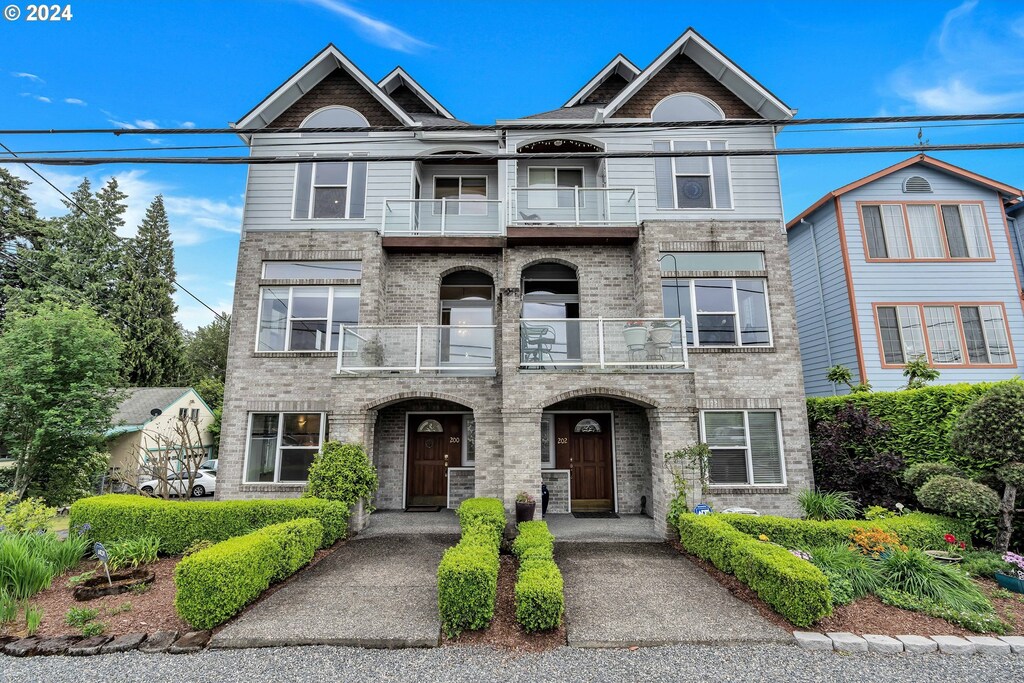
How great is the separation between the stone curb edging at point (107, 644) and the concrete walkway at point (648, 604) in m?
4.28

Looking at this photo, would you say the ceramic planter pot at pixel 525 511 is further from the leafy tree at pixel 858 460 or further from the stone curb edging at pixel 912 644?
the leafy tree at pixel 858 460

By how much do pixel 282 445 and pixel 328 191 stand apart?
6.57 meters

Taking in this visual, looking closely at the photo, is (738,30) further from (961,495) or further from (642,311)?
(961,495)

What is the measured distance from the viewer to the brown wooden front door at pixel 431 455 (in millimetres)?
10836

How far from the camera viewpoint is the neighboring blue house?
11773 millimetres

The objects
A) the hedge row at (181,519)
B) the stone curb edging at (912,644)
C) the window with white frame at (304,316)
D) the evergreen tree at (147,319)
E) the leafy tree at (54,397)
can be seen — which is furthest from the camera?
the evergreen tree at (147,319)

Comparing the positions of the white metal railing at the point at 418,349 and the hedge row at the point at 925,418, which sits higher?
the white metal railing at the point at 418,349

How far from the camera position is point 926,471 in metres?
7.69

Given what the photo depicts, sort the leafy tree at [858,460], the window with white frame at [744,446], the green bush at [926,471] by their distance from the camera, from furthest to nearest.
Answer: the window with white frame at [744,446]
the leafy tree at [858,460]
the green bush at [926,471]

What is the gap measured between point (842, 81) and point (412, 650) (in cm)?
1342

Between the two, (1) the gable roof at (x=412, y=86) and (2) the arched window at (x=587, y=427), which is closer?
(2) the arched window at (x=587, y=427)

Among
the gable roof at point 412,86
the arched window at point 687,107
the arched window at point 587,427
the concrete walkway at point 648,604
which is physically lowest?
the concrete walkway at point 648,604

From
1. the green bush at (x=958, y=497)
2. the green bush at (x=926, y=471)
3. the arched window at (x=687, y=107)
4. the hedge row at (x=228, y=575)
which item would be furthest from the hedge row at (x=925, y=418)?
the hedge row at (x=228, y=575)

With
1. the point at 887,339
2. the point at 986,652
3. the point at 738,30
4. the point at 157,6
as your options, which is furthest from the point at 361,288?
the point at 887,339
